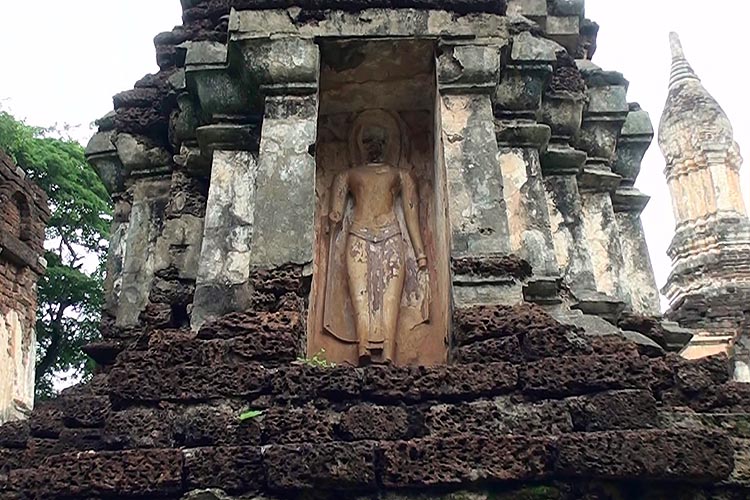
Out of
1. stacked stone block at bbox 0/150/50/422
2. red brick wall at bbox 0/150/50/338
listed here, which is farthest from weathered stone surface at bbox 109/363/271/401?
red brick wall at bbox 0/150/50/338

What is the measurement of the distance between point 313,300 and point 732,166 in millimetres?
11442

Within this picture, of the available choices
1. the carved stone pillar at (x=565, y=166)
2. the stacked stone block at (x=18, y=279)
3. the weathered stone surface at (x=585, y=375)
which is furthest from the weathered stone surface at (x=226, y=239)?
the stacked stone block at (x=18, y=279)

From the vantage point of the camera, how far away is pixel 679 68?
1675 centimetres

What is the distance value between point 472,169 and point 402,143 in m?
1.41

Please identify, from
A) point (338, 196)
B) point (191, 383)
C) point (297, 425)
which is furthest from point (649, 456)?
point (338, 196)

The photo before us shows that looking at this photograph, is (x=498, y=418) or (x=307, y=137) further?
(x=307, y=137)

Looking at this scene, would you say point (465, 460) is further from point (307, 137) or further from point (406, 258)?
point (406, 258)

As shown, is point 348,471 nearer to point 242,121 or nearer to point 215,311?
point 215,311

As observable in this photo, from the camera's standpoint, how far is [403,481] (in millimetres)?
3566

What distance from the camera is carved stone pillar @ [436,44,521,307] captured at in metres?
4.84

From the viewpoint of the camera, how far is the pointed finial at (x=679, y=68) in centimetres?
1644

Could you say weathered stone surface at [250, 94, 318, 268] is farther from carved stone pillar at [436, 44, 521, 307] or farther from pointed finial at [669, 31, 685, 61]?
pointed finial at [669, 31, 685, 61]

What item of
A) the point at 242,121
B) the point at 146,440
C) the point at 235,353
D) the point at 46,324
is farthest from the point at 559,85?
the point at 46,324

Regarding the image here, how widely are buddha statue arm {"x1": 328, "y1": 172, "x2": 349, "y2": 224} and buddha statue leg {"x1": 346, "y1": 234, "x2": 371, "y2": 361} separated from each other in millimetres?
186
